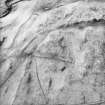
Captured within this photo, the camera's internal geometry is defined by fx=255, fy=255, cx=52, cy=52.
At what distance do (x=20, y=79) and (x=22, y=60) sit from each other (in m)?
0.09

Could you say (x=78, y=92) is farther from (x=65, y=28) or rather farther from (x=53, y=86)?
(x=65, y=28)

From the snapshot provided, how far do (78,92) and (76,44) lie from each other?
216mm

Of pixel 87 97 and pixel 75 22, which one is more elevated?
pixel 75 22

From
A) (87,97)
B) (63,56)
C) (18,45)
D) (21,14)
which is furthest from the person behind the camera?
(21,14)

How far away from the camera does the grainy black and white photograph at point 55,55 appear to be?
978 mm

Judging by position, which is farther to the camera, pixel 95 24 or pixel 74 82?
pixel 95 24

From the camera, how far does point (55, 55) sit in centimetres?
107

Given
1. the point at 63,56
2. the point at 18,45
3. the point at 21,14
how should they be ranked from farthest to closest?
the point at 21,14 < the point at 18,45 < the point at 63,56

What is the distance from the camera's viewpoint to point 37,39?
3.78 feet

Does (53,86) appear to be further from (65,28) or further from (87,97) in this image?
(65,28)

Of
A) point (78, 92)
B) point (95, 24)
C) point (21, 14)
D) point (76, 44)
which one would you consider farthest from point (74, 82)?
point (21, 14)

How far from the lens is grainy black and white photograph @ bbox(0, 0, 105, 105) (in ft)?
3.21

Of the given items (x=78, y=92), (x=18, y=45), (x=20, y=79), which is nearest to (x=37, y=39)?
(x=18, y=45)

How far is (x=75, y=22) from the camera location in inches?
44.8
